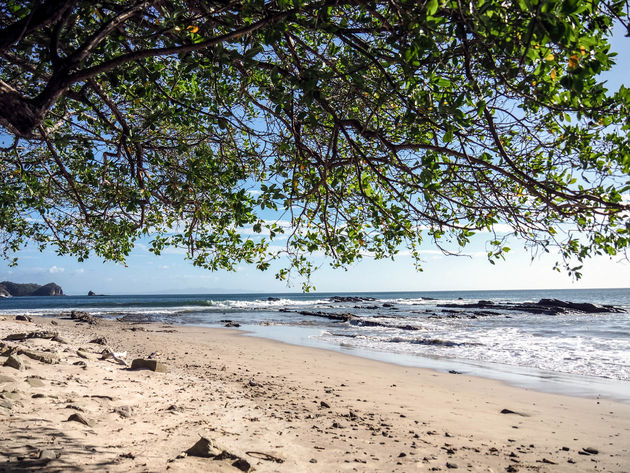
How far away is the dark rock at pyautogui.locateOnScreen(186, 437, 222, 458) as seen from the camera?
13.0 feet

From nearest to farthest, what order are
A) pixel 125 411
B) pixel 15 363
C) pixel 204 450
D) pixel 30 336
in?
pixel 204 450 < pixel 125 411 < pixel 15 363 < pixel 30 336

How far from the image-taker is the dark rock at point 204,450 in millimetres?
3959

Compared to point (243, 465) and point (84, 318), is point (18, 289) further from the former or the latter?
point (243, 465)

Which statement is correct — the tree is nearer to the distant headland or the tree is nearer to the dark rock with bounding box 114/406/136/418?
the dark rock with bounding box 114/406/136/418

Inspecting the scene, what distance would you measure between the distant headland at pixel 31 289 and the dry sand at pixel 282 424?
14287 cm

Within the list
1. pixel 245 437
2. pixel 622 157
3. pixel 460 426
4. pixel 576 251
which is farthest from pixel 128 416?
pixel 622 157

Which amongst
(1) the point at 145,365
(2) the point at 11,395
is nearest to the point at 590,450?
(2) the point at 11,395

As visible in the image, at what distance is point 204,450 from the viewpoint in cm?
398

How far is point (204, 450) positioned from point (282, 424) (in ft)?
5.16

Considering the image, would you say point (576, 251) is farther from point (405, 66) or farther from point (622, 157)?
point (405, 66)

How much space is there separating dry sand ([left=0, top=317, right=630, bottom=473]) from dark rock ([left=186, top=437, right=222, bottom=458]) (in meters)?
0.03

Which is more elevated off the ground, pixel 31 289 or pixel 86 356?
pixel 86 356

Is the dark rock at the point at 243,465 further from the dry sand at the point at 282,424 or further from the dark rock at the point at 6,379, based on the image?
the dark rock at the point at 6,379

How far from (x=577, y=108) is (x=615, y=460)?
464 centimetres
